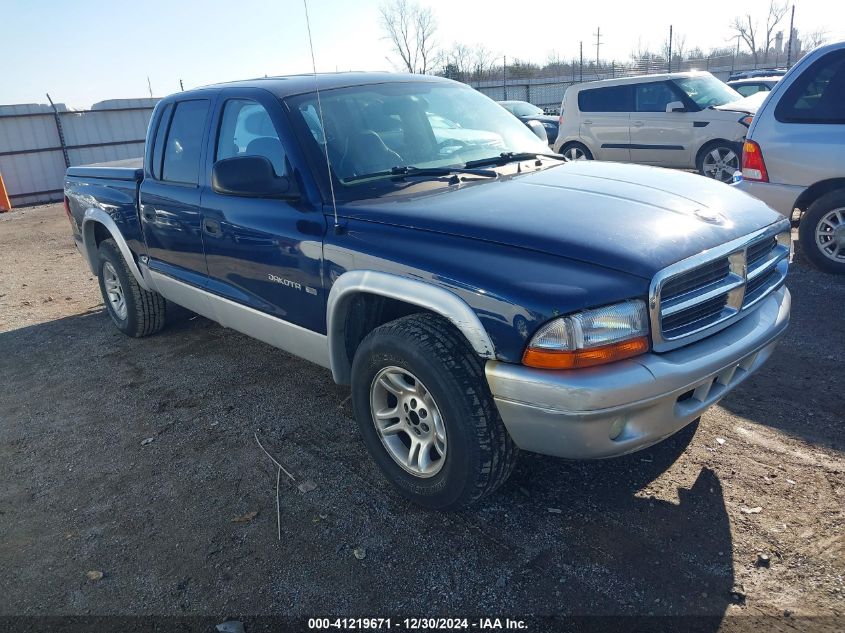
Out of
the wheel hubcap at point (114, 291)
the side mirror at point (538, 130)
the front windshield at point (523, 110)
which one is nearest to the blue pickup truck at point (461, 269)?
the side mirror at point (538, 130)

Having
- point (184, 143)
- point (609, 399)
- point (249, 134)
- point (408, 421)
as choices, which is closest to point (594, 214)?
point (609, 399)

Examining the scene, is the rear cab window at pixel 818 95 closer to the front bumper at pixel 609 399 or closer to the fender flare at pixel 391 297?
the front bumper at pixel 609 399

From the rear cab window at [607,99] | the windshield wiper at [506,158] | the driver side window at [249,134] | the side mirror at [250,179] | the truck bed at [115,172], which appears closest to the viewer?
the side mirror at [250,179]

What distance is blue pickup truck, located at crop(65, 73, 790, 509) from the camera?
2344 millimetres

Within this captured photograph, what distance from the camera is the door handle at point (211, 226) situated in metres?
3.79

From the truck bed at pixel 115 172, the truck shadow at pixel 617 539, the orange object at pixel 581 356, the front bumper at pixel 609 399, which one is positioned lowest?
the truck shadow at pixel 617 539

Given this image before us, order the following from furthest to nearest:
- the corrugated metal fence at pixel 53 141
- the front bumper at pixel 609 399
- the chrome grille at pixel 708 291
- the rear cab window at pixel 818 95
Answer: the corrugated metal fence at pixel 53 141, the rear cab window at pixel 818 95, the chrome grille at pixel 708 291, the front bumper at pixel 609 399

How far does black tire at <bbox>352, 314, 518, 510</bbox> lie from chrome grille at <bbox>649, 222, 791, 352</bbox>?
2.30 feet

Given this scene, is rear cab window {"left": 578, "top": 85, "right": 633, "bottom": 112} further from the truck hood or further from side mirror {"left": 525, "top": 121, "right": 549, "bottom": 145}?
the truck hood

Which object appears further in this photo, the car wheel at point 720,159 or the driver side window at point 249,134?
the car wheel at point 720,159

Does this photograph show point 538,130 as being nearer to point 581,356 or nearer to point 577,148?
point 581,356

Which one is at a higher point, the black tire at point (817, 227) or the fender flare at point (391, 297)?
the fender flare at point (391, 297)

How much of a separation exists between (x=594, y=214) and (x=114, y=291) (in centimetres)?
449

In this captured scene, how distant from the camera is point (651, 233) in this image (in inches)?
100
